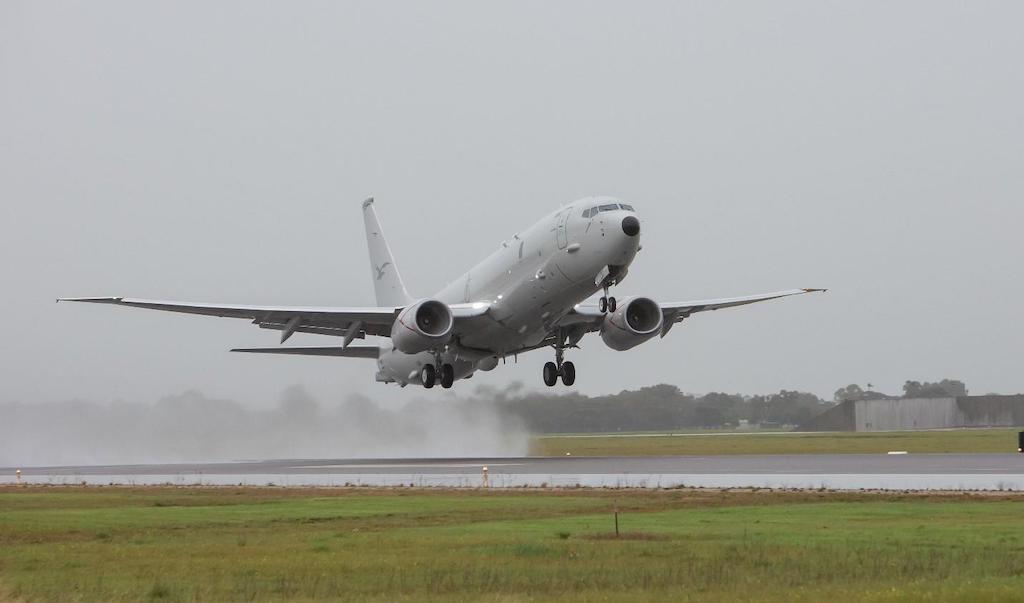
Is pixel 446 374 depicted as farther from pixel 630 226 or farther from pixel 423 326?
pixel 630 226

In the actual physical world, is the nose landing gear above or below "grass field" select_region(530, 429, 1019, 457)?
above

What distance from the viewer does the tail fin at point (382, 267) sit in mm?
67500

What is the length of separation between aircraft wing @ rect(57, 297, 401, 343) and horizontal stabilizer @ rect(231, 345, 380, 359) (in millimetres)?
2145

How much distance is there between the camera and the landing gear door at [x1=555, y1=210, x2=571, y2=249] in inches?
1758

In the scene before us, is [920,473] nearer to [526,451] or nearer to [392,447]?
[526,451]

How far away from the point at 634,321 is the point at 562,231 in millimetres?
7880

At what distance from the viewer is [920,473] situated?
3591cm

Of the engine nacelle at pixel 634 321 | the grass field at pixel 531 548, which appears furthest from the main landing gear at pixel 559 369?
the grass field at pixel 531 548

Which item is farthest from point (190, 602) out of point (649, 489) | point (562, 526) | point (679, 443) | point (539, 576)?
point (679, 443)

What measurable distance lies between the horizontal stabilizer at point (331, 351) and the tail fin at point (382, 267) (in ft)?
17.2

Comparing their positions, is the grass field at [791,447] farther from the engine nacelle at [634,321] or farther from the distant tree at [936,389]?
the distant tree at [936,389]

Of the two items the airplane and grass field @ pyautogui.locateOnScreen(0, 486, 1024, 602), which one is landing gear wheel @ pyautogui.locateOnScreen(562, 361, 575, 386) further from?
grass field @ pyautogui.locateOnScreen(0, 486, 1024, 602)

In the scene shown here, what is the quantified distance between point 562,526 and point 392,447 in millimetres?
44047

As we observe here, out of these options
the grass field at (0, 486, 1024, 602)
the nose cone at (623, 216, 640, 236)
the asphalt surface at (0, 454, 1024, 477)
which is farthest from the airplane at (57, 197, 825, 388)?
the grass field at (0, 486, 1024, 602)
